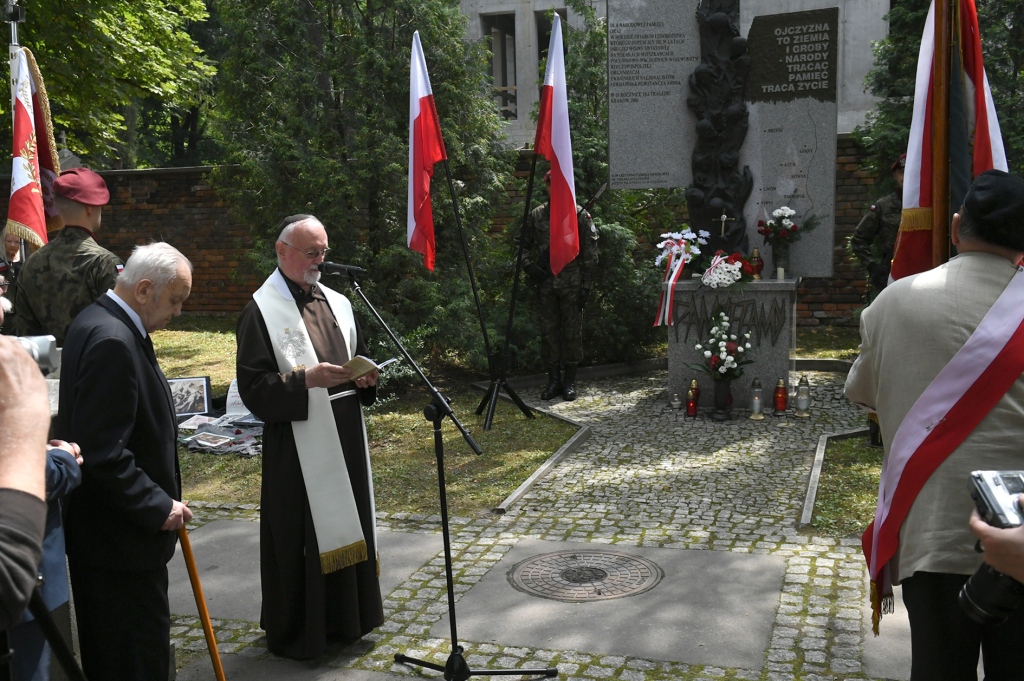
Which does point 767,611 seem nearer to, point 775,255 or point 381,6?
point 775,255

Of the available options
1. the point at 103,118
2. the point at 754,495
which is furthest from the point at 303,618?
the point at 103,118

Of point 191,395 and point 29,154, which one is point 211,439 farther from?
point 29,154

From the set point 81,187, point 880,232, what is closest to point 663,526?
point 81,187

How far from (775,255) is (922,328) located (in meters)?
7.11

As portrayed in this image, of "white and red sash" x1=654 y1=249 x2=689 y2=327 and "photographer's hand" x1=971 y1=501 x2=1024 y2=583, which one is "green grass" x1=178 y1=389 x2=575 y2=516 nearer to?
"white and red sash" x1=654 y1=249 x2=689 y2=327

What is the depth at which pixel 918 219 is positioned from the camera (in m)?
3.99

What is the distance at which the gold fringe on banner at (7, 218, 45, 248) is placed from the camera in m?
5.95

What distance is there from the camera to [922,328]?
2486 mm

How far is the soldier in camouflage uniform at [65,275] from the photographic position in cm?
479

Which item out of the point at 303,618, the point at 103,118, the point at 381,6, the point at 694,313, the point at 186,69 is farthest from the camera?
the point at 186,69

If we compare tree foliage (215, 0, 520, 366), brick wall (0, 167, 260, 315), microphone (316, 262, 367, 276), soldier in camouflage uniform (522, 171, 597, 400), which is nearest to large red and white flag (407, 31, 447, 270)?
tree foliage (215, 0, 520, 366)

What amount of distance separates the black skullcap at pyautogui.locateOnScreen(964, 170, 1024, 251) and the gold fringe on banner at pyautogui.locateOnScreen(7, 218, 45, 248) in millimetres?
5578

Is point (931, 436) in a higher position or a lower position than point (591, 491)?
higher

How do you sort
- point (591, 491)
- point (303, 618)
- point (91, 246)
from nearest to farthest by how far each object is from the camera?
point (303, 618), point (91, 246), point (591, 491)
